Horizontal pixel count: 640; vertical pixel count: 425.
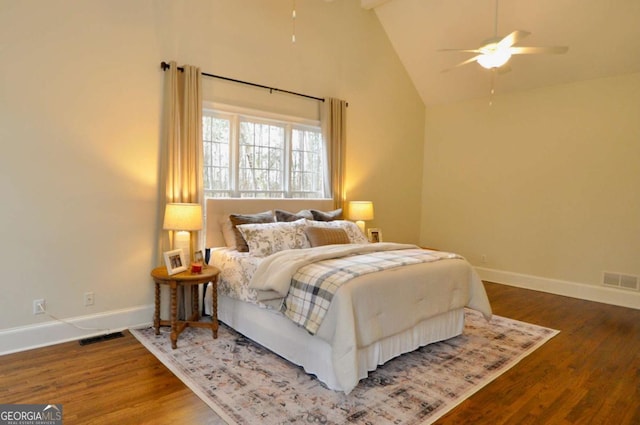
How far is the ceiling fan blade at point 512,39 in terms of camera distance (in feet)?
10.4

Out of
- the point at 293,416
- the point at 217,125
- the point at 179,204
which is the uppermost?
the point at 217,125

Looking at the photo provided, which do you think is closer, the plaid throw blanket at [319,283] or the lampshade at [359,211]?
the plaid throw blanket at [319,283]

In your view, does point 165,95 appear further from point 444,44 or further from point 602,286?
point 602,286

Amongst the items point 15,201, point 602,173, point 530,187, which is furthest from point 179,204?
point 602,173

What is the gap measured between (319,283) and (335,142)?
287 cm

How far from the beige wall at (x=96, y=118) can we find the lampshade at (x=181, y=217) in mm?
370

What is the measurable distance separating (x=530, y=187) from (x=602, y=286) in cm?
156

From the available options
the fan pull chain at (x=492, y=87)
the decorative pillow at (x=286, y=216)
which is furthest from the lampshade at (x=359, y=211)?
the fan pull chain at (x=492, y=87)

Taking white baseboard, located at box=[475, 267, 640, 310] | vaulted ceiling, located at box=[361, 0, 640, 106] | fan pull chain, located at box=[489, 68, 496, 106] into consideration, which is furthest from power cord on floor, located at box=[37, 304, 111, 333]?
fan pull chain, located at box=[489, 68, 496, 106]

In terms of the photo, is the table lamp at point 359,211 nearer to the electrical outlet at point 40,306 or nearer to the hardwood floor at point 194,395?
the hardwood floor at point 194,395

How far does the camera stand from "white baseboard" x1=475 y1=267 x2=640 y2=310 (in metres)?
4.73

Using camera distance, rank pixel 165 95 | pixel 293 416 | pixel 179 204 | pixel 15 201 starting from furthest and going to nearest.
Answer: pixel 165 95, pixel 179 204, pixel 15 201, pixel 293 416

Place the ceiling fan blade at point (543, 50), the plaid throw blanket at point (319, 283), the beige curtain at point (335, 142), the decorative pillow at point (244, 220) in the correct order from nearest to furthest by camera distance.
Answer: the plaid throw blanket at point (319, 283)
the ceiling fan blade at point (543, 50)
the decorative pillow at point (244, 220)
the beige curtain at point (335, 142)

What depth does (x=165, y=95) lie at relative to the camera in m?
3.66
